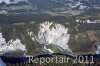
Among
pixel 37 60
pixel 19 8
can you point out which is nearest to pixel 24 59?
pixel 37 60

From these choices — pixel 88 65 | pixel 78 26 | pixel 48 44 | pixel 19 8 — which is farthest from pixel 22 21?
pixel 88 65

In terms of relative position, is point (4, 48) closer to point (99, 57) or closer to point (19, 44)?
point (19, 44)

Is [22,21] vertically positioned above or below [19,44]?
above

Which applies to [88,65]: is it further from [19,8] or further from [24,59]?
[19,8]

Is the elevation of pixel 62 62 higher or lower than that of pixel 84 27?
lower

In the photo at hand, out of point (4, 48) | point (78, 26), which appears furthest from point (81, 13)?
point (4, 48)

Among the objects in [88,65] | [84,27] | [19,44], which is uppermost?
[84,27]

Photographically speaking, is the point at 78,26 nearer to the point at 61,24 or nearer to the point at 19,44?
the point at 61,24

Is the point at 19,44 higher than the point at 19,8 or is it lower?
lower
